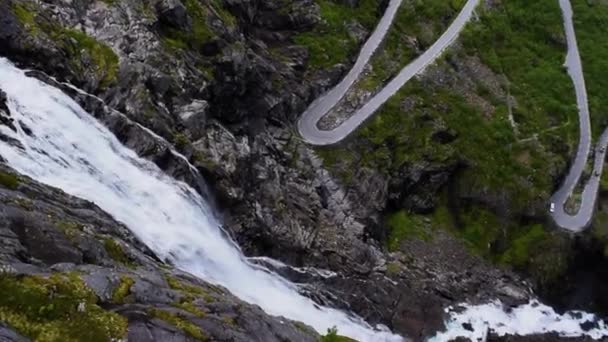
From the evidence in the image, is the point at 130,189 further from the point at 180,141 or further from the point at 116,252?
the point at 116,252

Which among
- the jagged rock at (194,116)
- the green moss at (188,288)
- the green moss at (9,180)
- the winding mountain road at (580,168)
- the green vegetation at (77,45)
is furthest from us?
the winding mountain road at (580,168)

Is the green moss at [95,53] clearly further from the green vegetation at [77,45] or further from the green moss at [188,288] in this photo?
the green moss at [188,288]

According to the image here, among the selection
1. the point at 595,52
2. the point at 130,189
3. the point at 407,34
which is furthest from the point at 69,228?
the point at 595,52

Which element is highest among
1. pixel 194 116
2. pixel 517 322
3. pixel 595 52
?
pixel 595 52


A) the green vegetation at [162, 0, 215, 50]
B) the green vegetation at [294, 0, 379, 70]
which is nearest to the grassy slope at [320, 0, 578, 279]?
the green vegetation at [294, 0, 379, 70]

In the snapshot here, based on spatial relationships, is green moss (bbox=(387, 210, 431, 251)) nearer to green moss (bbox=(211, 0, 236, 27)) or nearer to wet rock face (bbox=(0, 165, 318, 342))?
green moss (bbox=(211, 0, 236, 27))

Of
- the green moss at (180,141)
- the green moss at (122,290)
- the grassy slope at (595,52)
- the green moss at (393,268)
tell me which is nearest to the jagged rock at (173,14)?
the green moss at (180,141)

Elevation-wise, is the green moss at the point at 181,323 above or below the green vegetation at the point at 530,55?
above
